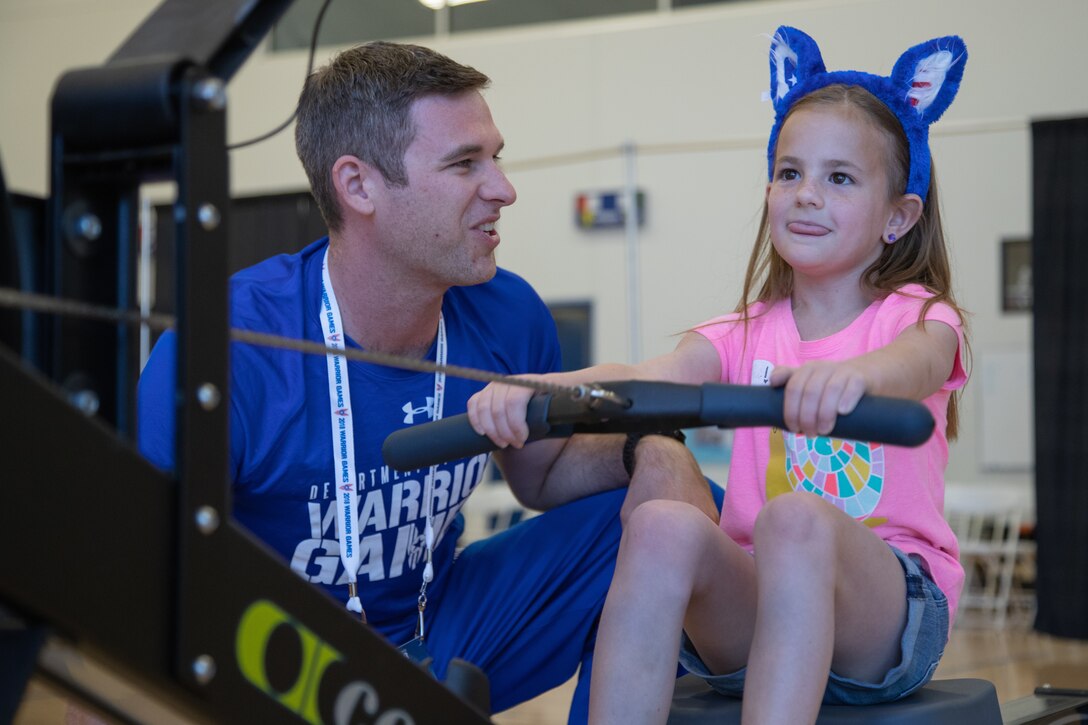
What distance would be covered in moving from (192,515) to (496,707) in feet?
4.42

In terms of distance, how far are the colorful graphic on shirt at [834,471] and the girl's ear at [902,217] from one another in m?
0.32

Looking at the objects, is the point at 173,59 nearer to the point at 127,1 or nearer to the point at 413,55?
the point at 413,55

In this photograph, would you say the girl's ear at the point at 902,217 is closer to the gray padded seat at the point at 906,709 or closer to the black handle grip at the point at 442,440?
the gray padded seat at the point at 906,709

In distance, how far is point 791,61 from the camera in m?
1.86

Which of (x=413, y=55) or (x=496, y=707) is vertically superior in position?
(x=413, y=55)

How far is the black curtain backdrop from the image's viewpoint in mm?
5930

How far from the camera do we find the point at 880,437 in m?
1.05

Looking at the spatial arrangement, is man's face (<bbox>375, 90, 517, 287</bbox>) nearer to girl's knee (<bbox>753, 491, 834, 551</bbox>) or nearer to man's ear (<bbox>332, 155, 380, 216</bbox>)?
man's ear (<bbox>332, 155, 380, 216</bbox>)

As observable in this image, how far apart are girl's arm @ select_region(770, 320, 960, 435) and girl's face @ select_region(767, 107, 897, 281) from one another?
186mm

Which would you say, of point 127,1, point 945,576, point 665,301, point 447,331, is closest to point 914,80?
point 945,576

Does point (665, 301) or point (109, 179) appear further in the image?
point (665, 301)

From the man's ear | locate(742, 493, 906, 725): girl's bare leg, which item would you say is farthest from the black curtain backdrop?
locate(742, 493, 906, 725): girl's bare leg

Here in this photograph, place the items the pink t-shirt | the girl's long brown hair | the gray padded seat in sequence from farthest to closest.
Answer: the girl's long brown hair
the pink t-shirt
the gray padded seat

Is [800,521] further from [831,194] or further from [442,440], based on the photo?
[831,194]
